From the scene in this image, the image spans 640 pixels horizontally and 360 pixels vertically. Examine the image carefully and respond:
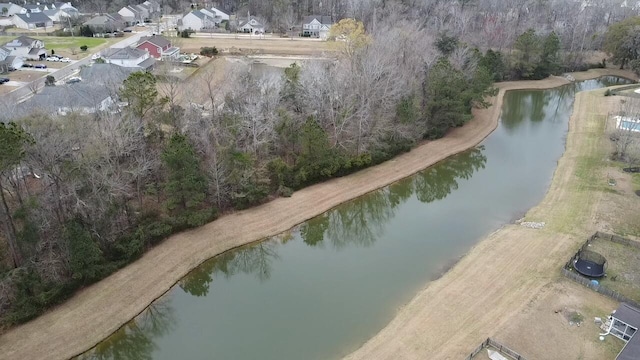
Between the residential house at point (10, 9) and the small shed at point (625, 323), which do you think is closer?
the small shed at point (625, 323)

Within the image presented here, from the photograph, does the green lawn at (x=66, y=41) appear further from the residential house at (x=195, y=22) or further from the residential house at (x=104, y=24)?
the residential house at (x=195, y=22)

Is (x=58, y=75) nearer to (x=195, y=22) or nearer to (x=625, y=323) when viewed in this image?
(x=195, y=22)

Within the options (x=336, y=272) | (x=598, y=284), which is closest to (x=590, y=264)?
(x=598, y=284)

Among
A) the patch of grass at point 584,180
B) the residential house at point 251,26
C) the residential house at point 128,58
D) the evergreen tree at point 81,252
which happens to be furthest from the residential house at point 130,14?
the patch of grass at point 584,180

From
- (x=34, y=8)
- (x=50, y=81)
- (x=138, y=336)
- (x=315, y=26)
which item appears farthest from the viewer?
(x=34, y=8)

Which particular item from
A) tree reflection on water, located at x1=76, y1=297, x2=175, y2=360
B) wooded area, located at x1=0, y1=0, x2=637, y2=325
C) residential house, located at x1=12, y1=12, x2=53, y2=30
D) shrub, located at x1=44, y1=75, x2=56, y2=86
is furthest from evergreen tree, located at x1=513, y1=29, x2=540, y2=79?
residential house, located at x1=12, y1=12, x2=53, y2=30

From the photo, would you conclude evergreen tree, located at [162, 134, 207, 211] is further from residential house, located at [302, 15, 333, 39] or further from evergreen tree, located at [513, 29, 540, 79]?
residential house, located at [302, 15, 333, 39]

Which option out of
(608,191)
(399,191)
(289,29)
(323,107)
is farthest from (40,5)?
(608,191)
